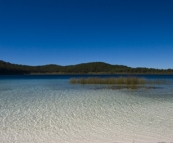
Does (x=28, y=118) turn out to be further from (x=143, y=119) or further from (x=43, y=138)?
(x=143, y=119)

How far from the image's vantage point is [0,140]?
19.6 ft

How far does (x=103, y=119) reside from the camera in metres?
8.59

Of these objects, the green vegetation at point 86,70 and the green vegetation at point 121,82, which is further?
the green vegetation at point 86,70

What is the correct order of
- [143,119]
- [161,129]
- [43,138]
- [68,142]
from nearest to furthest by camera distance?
[68,142] < [43,138] < [161,129] < [143,119]

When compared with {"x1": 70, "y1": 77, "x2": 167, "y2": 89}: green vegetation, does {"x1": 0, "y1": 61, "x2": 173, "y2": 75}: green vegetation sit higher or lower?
higher

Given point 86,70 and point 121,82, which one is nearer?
point 121,82

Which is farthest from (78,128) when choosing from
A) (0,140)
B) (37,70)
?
(37,70)

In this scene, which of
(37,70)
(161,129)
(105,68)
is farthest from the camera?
(37,70)

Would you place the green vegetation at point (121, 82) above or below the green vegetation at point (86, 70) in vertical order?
below

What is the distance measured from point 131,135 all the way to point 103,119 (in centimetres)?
237

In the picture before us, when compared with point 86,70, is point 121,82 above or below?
below

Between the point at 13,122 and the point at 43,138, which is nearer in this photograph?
the point at 43,138

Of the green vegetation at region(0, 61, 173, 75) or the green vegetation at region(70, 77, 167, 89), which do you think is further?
the green vegetation at region(0, 61, 173, 75)

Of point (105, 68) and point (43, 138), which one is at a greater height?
point (105, 68)
